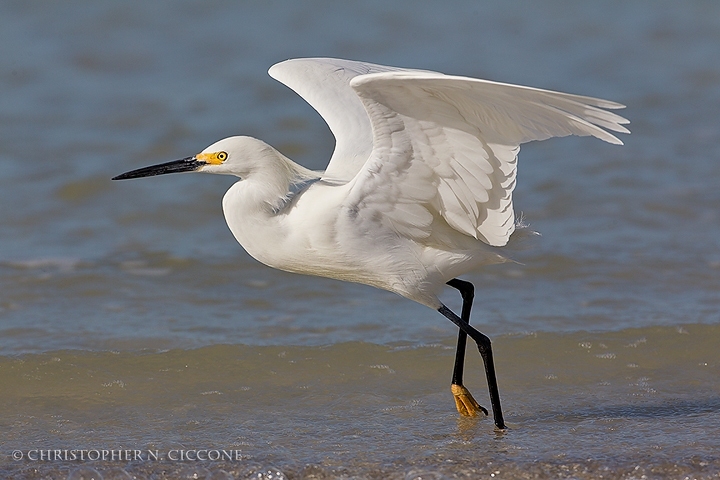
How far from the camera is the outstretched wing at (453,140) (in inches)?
183

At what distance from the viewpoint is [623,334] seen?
7.16 meters

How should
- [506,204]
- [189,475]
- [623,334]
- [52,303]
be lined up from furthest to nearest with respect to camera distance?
[52,303], [623,334], [506,204], [189,475]

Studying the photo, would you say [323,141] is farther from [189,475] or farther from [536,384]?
[189,475]

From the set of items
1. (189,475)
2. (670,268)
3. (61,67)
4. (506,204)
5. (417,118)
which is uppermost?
(61,67)

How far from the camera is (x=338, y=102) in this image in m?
6.69

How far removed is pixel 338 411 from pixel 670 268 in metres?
3.52

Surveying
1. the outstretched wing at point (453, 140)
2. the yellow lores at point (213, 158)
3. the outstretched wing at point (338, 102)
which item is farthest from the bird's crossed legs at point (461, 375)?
the yellow lores at point (213, 158)

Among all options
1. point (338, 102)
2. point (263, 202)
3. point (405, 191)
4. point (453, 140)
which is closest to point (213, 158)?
point (263, 202)

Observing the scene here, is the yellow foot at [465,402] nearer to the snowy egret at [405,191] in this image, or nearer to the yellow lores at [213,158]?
the snowy egret at [405,191]

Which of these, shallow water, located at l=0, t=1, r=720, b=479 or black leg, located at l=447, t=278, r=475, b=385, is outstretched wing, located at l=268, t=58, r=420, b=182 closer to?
black leg, located at l=447, t=278, r=475, b=385

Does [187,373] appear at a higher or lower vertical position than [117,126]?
lower

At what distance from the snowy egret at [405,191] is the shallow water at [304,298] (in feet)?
2.41

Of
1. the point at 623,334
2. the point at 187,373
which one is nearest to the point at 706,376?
the point at 623,334

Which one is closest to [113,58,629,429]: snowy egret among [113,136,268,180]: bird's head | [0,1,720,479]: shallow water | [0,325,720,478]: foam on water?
[113,136,268,180]: bird's head
